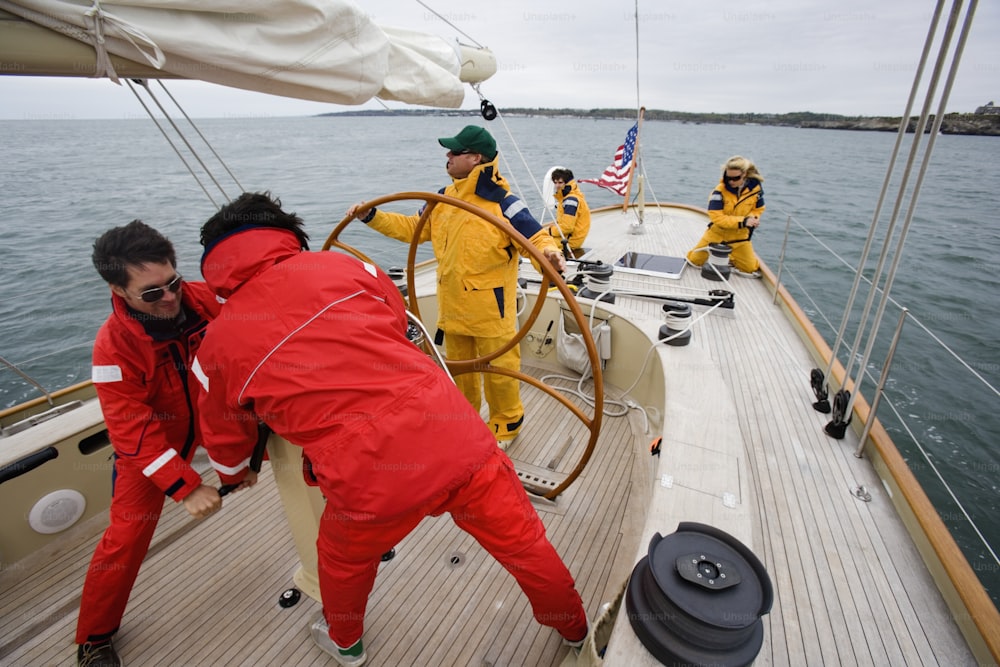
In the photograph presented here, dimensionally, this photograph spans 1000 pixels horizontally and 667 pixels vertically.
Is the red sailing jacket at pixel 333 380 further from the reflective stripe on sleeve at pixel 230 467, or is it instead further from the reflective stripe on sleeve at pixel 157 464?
the reflective stripe on sleeve at pixel 157 464

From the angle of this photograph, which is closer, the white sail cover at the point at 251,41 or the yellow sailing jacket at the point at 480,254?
the white sail cover at the point at 251,41

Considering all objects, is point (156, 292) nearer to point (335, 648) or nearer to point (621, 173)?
point (335, 648)

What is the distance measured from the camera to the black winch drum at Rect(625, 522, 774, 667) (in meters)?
1.10

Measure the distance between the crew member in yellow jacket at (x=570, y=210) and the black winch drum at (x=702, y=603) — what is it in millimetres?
4292

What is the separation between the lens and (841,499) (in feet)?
6.76

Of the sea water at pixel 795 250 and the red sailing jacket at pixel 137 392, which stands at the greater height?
the red sailing jacket at pixel 137 392

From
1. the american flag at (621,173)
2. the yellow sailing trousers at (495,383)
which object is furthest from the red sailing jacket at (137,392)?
the american flag at (621,173)

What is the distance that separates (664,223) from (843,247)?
23.2 ft

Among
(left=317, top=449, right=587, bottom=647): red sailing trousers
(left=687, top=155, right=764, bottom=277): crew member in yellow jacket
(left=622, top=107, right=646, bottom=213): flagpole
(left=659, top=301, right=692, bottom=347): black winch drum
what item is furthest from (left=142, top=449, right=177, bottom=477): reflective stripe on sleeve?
(left=622, top=107, right=646, bottom=213): flagpole

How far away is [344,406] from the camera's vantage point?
3.88 ft

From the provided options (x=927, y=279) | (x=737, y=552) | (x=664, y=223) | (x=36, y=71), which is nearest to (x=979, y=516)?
(x=737, y=552)

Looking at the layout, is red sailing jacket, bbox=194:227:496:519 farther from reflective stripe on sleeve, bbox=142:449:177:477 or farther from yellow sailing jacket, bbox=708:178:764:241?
yellow sailing jacket, bbox=708:178:764:241

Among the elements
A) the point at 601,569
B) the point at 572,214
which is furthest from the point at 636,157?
the point at 601,569

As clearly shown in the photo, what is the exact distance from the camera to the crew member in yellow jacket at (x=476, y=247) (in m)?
2.33
